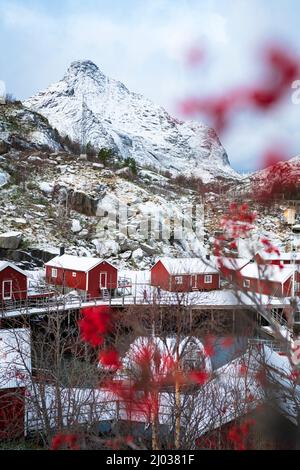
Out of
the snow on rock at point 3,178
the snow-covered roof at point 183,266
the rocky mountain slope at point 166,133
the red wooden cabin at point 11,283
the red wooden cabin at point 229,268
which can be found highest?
the snow on rock at point 3,178

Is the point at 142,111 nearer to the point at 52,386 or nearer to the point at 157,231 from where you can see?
the point at 52,386

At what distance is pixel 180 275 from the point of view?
17.0 metres

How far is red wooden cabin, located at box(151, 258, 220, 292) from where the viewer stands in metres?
16.0

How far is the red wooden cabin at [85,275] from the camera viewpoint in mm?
17984

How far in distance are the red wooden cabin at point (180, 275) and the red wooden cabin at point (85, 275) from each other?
84.6 inches

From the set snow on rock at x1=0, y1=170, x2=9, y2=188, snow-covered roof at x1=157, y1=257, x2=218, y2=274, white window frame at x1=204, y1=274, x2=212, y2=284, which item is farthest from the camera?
snow on rock at x1=0, y1=170, x2=9, y2=188

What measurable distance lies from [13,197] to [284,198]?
2956 centimetres

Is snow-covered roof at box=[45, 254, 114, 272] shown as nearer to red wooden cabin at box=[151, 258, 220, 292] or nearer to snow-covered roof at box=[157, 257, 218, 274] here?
red wooden cabin at box=[151, 258, 220, 292]

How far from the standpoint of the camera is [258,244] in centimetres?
168

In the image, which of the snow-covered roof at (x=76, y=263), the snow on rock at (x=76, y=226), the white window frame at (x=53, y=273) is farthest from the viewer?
the snow on rock at (x=76, y=226)

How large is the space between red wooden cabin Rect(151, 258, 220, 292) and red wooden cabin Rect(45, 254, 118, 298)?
7.05 feet

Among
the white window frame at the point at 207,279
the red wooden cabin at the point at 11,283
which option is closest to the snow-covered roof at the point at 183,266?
the white window frame at the point at 207,279

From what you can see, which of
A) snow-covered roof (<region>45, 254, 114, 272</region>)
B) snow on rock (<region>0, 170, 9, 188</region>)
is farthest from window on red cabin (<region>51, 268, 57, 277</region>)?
snow on rock (<region>0, 170, 9, 188</region>)

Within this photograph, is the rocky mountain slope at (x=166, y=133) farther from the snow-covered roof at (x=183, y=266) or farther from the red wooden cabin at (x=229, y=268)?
the snow-covered roof at (x=183, y=266)
